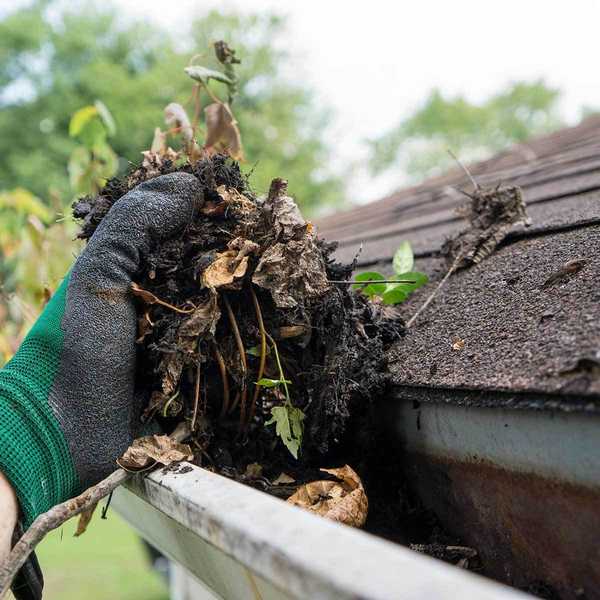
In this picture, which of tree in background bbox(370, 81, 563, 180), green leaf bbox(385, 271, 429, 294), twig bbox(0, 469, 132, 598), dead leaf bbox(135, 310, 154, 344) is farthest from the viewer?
tree in background bbox(370, 81, 563, 180)

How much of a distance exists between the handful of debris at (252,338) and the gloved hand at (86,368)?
0.14 ft

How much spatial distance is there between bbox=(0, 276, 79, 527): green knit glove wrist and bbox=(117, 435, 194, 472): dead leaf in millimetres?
101

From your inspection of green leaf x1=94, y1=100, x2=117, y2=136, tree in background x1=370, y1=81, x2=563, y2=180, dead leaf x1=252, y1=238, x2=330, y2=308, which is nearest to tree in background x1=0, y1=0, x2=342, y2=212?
tree in background x1=370, y1=81, x2=563, y2=180

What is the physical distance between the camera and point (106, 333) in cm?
95

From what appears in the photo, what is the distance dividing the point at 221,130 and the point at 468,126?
83.6ft

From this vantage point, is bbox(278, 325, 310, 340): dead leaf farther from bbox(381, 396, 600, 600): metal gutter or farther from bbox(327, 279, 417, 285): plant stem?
bbox(381, 396, 600, 600): metal gutter

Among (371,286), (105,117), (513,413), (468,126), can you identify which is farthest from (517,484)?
(468,126)

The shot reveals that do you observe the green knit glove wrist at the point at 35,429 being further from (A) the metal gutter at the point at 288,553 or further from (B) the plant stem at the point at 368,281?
(B) the plant stem at the point at 368,281

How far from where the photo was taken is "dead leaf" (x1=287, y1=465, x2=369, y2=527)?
86 cm

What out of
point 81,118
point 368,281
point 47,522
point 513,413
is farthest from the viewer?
point 81,118

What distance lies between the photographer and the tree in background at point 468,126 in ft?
80.3

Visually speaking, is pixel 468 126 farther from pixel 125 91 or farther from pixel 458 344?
pixel 458 344

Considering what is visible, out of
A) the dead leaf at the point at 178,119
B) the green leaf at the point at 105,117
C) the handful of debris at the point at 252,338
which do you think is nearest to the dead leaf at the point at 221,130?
the dead leaf at the point at 178,119

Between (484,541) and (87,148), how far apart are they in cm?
212
